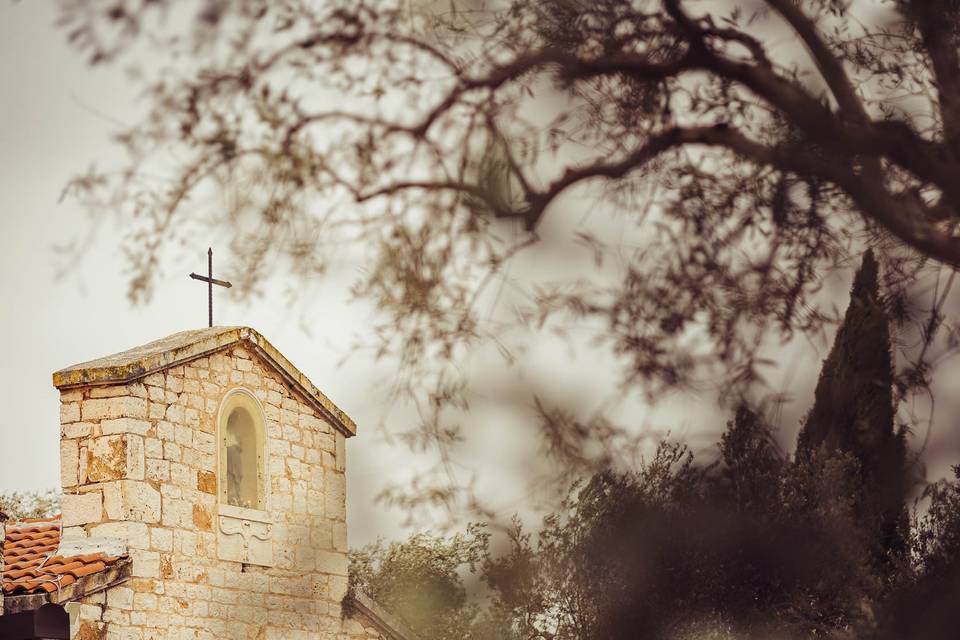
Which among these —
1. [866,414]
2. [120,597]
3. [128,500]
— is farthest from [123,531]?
[866,414]

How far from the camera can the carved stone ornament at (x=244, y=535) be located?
1050 cm

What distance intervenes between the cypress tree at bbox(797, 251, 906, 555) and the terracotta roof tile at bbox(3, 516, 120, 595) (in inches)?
208

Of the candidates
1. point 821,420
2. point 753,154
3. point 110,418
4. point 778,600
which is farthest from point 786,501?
point 110,418

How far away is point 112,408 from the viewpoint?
9.52 m

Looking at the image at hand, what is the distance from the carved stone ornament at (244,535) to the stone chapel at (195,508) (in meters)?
0.01

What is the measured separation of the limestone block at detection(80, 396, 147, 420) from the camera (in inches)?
374

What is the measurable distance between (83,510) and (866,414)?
6256 mm

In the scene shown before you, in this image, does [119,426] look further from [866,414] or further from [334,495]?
[866,414]

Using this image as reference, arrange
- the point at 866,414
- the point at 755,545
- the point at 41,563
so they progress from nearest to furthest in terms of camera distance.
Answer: the point at 866,414 → the point at 755,545 → the point at 41,563

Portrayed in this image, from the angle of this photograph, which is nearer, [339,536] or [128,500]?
[128,500]

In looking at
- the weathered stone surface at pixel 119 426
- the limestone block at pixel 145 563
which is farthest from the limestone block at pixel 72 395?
the limestone block at pixel 145 563

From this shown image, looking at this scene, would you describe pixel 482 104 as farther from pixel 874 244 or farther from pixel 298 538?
pixel 298 538

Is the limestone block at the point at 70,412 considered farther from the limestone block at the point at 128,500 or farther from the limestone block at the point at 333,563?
the limestone block at the point at 333,563

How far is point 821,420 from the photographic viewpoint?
5.63 m
